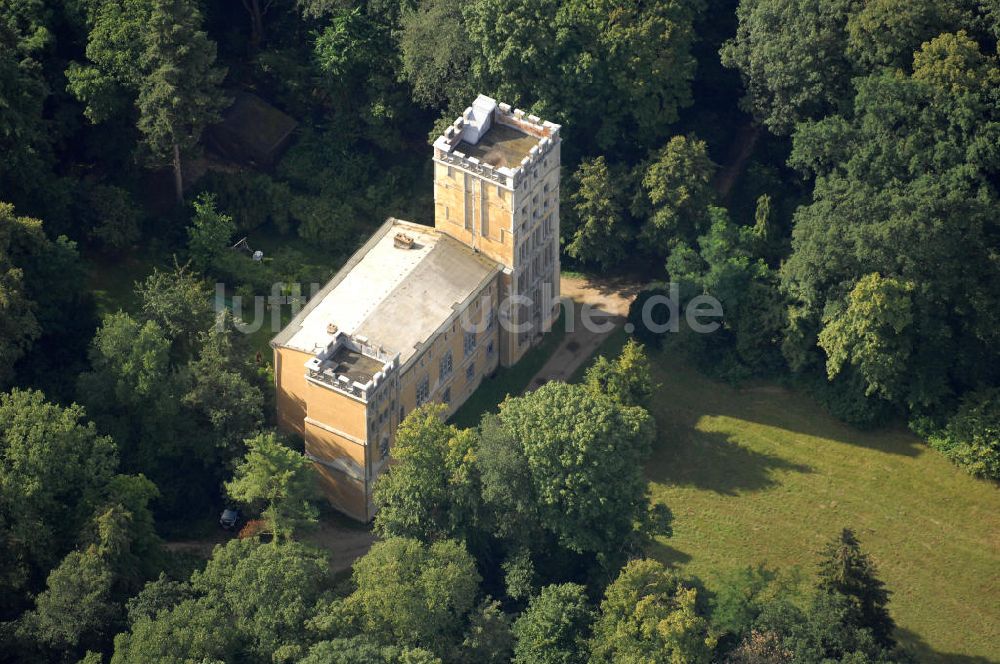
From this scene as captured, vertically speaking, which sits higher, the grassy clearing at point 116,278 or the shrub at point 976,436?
the grassy clearing at point 116,278

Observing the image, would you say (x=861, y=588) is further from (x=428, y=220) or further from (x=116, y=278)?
(x=116, y=278)

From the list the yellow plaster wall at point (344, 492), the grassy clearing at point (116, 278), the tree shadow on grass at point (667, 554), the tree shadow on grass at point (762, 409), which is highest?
the grassy clearing at point (116, 278)

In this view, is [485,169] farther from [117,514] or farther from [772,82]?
[117,514]

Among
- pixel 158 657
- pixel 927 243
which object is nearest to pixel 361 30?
pixel 927 243

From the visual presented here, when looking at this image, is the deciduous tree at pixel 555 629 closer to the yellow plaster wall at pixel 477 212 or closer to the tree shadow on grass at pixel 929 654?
the tree shadow on grass at pixel 929 654

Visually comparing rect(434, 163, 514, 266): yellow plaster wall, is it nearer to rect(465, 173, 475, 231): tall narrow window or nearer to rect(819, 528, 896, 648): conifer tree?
rect(465, 173, 475, 231): tall narrow window

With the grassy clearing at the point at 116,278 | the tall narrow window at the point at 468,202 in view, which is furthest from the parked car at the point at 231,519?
the tall narrow window at the point at 468,202
